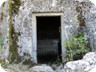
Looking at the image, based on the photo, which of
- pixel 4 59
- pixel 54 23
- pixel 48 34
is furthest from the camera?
pixel 48 34

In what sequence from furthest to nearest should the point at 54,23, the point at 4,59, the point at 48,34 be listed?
1. the point at 48,34
2. the point at 54,23
3. the point at 4,59

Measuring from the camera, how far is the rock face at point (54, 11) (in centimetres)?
737

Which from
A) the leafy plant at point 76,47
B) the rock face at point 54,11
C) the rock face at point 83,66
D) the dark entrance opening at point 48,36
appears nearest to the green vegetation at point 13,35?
the rock face at point 54,11

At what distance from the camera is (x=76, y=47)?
724cm

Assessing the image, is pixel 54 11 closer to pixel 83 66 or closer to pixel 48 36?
pixel 83 66

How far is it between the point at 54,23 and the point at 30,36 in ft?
10.1

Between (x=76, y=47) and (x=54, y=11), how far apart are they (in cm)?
85

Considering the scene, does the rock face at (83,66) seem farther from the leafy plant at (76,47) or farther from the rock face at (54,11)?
the rock face at (54,11)

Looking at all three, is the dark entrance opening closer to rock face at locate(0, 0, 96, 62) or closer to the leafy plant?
rock face at locate(0, 0, 96, 62)

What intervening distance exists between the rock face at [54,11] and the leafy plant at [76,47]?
0.15m

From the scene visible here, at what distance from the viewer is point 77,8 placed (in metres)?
7.40

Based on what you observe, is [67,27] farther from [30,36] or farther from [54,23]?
[54,23]

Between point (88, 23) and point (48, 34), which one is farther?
point (48, 34)

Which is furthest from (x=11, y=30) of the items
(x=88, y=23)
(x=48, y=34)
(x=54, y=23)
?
(x=48, y=34)
